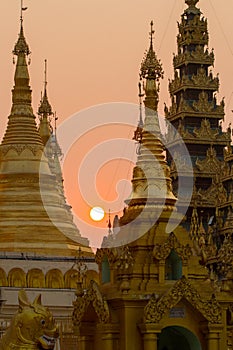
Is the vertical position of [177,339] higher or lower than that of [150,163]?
lower

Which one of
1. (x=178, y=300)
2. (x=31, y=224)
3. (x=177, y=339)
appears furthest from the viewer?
(x=31, y=224)

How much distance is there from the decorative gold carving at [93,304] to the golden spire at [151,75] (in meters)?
4.10

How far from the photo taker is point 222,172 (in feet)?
135

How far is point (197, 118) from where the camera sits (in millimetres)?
42688

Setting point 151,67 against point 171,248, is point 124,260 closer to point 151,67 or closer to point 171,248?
point 171,248

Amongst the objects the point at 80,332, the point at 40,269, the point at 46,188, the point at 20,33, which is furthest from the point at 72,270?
the point at 80,332

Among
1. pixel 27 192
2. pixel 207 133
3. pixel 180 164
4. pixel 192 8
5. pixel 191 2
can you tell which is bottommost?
pixel 27 192

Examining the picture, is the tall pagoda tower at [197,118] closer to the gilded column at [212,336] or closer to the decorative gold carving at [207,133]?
the decorative gold carving at [207,133]

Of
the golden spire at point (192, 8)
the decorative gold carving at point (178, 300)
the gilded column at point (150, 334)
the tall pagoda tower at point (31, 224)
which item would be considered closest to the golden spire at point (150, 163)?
the decorative gold carving at point (178, 300)

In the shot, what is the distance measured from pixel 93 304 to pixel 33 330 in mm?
7151

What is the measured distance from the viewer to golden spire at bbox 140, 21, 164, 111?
78.9 feet

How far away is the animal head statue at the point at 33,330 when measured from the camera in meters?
14.5

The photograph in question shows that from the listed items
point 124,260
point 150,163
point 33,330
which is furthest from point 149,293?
point 33,330

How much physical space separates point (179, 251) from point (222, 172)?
19658 millimetres
